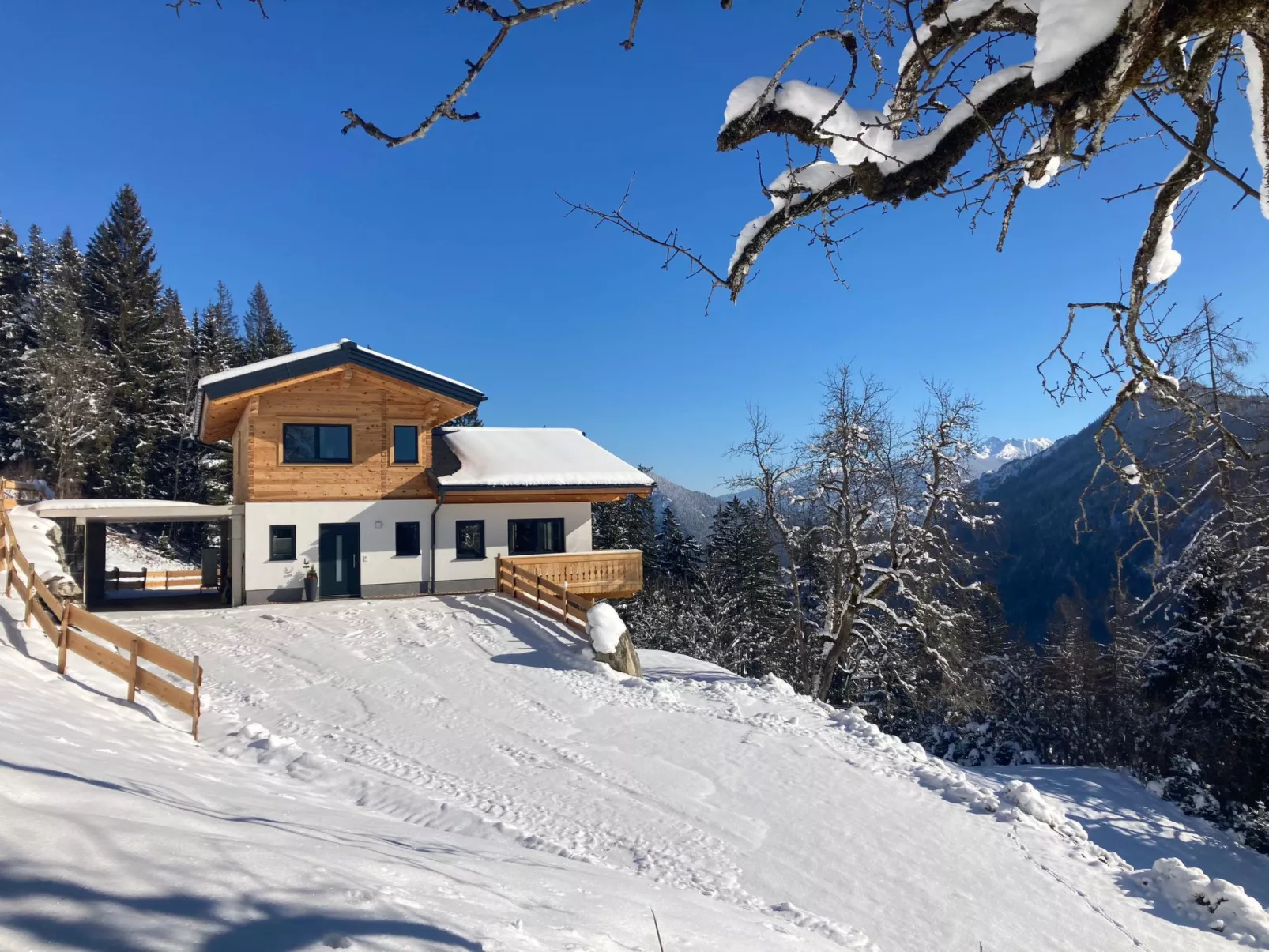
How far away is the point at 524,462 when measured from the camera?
21266 millimetres

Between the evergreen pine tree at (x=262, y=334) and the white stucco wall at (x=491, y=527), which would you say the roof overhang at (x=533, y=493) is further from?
the evergreen pine tree at (x=262, y=334)

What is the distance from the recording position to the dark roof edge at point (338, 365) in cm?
1762

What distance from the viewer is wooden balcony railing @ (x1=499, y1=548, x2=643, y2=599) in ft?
65.2

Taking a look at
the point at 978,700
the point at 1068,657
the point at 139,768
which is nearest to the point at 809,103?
the point at 139,768

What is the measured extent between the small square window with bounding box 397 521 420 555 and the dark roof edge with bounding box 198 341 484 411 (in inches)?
154

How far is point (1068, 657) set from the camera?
35406 mm

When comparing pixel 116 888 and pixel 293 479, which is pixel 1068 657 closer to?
pixel 293 479

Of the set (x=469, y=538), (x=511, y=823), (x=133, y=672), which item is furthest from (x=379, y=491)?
(x=511, y=823)

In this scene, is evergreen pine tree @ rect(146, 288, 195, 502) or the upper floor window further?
evergreen pine tree @ rect(146, 288, 195, 502)

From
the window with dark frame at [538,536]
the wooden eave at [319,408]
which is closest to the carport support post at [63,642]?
the wooden eave at [319,408]

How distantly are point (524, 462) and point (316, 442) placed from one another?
5.89 metres

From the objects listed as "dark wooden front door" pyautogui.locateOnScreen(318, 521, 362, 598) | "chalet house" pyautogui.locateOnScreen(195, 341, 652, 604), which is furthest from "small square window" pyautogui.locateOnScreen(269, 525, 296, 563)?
"dark wooden front door" pyautogui.locateOnScreen(318, 521, 362, 598)

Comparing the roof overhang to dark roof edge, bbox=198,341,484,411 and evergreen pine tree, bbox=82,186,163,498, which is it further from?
evergreen pine tree, bbox=82,186,163,498

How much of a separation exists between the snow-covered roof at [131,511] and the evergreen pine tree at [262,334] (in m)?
16.4
